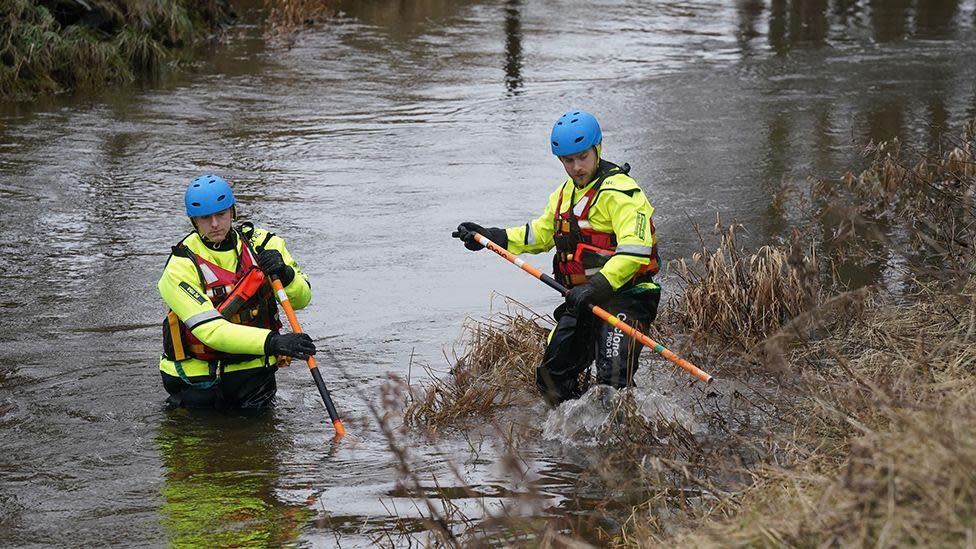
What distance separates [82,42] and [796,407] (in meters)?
13.1

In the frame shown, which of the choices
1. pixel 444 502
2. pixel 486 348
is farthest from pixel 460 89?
pixel 444 502

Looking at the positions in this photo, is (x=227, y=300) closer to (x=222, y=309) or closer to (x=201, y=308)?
(x=222, y=309)

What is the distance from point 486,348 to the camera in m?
7.49

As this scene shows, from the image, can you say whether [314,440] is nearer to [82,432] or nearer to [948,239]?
[82,432]

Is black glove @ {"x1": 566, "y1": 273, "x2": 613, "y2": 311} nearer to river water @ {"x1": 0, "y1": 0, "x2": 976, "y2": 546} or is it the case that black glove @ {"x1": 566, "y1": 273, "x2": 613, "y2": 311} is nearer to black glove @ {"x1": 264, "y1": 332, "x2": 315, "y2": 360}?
river water @ {"x1": 0, "y1": 0, "x2": 976, "y2": 546}

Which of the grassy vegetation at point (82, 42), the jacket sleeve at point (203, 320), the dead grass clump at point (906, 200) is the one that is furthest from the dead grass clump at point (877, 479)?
the grassy vegetation at point (82, 42)

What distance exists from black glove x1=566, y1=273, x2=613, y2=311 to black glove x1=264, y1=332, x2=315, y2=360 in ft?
4.41

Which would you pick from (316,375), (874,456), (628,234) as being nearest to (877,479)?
(874,456)

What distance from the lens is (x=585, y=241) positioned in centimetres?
670

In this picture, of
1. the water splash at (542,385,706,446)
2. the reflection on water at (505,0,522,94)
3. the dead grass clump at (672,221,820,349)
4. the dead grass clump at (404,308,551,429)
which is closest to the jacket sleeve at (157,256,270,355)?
the dead grass clump at (404,308,551,429)

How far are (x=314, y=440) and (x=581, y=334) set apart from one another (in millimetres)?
1519

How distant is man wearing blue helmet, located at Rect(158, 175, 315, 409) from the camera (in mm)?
6656

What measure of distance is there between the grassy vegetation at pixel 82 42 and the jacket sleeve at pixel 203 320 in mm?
10102

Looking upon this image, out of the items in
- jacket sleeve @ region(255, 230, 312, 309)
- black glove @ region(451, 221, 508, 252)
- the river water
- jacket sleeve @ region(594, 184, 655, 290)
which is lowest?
the river water
